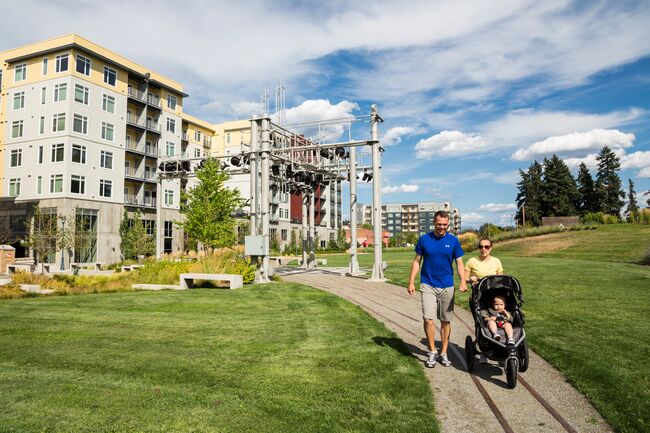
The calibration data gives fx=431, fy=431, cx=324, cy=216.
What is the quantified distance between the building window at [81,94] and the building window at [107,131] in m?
2.73

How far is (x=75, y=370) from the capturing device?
17.7 feet

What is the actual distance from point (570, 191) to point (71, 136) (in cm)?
7694

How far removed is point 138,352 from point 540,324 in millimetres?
7296

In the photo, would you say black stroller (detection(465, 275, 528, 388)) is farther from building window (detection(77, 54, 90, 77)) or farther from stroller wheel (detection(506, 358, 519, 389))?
building window (detection(77, 54, 90, 77))

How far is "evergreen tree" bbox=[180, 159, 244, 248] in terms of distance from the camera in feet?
96.2

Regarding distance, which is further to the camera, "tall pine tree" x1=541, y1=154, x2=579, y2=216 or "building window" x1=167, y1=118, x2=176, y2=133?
"tall pine tree" x1=541, y1=154, x2=579, y2=216

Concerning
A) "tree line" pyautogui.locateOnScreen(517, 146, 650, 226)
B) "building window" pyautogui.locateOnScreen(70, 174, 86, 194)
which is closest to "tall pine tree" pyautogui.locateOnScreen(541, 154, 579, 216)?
"tree line" pyautogui.locateOnScreen(517, 146, 650, 226)

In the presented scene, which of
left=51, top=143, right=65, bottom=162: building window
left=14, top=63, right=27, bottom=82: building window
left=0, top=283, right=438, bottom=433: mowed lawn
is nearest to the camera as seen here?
left=0, top=283, right=438, bottom=433: mowed lawn

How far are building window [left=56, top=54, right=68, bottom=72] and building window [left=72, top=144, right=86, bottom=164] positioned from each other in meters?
6.76

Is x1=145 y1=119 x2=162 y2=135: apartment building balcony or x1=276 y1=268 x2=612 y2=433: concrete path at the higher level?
x1=145 y1=119 x2=162 y2=135: apartment building balcony

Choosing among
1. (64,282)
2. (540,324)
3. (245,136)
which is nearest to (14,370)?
(540,324)

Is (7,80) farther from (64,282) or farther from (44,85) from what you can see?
(64,282)

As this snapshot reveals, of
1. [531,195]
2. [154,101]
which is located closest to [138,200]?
[154,101]

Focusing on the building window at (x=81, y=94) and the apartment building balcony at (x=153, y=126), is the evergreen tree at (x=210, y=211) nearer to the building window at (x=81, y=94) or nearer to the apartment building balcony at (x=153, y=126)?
the building window at (x=81, y=94)
